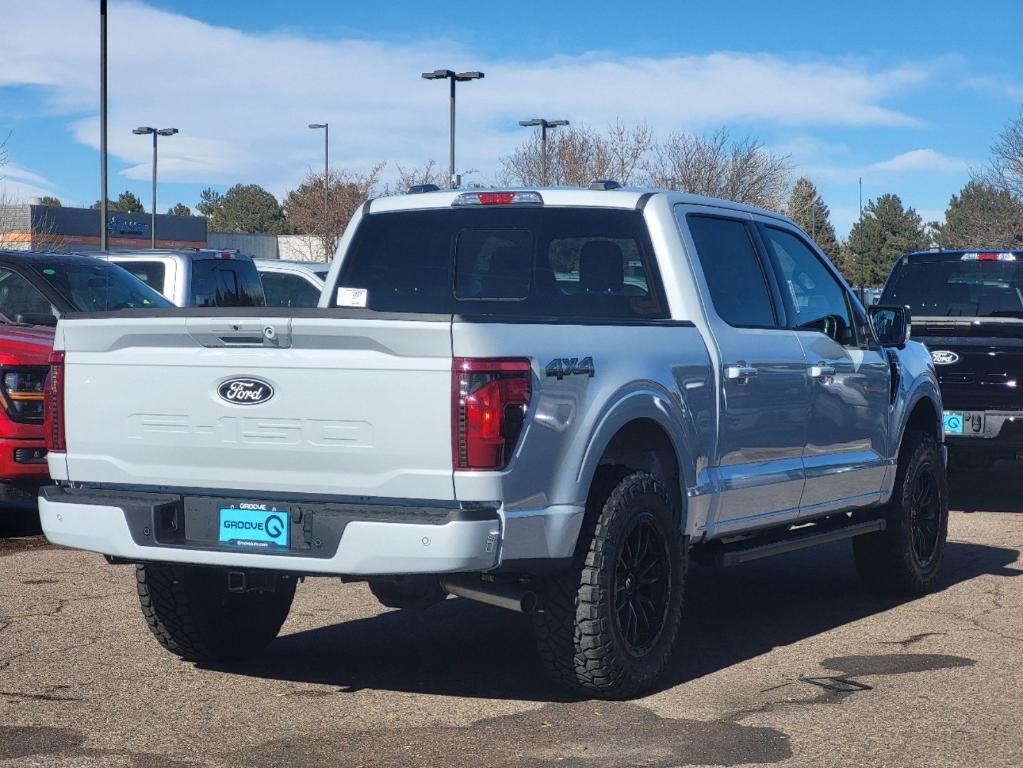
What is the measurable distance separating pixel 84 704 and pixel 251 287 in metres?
9.99

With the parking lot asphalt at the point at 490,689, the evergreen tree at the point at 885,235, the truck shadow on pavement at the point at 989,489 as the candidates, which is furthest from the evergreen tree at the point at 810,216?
the parking lot asphalt at the point at 490,689

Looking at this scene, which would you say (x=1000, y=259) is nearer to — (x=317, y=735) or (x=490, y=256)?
(x=490, y=256)

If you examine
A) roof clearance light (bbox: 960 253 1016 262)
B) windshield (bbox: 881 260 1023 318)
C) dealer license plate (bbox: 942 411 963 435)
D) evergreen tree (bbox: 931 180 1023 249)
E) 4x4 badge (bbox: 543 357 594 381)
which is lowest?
dealer license plate (bbox: 942 411 963 435)

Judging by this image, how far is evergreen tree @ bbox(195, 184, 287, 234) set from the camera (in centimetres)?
12875

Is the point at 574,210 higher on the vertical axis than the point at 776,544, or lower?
Result: higher

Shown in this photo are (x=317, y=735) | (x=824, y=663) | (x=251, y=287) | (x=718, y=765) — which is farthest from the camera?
(x=251, y=287)

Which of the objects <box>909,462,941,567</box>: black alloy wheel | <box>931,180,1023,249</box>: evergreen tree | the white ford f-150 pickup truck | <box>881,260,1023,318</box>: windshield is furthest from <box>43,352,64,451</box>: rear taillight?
<box>931,180,1023,249</box>: evergreen tree

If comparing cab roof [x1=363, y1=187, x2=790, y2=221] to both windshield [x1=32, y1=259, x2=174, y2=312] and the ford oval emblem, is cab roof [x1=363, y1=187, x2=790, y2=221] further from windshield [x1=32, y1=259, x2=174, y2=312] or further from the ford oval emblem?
windshield [x1=32, y1=259, x2=174, y2=312]

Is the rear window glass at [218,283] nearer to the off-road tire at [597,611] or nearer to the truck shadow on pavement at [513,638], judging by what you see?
the truck shadow on pavement at [513,638]

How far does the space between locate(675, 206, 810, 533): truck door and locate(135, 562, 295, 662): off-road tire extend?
1.99 meters

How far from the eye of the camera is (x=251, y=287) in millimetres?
15555

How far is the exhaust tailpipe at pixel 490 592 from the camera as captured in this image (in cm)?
555

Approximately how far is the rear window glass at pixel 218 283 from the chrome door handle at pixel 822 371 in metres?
8.37

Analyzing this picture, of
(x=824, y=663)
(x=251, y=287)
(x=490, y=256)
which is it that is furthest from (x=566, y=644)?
(x=251, y=287)
